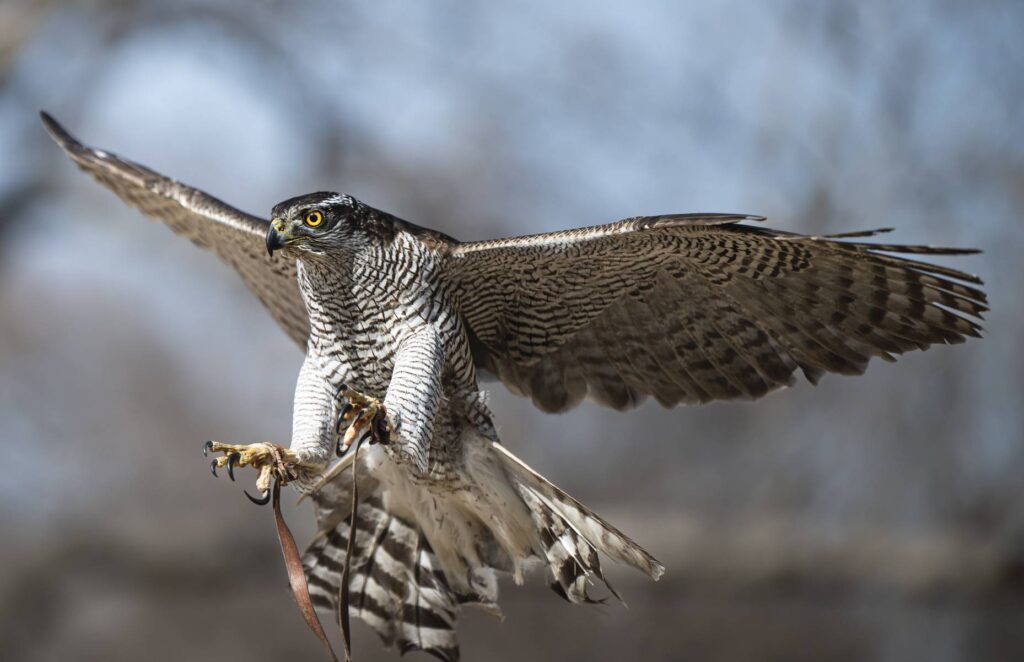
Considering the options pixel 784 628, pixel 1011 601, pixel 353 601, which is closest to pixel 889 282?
pixel 353 601

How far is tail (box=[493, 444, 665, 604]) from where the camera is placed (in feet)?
11.7

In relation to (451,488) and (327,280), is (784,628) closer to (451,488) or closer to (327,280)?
(451,488)

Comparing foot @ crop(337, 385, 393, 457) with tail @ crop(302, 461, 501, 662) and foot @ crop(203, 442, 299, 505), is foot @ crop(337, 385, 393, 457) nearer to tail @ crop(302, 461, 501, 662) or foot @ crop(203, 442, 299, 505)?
foot @ crop(203, 442, 299, 505)

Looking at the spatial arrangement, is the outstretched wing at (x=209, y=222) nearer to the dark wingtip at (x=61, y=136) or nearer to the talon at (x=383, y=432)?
the dark wingtip at (x=61, y=136)

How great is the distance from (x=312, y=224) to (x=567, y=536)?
4.44 ft

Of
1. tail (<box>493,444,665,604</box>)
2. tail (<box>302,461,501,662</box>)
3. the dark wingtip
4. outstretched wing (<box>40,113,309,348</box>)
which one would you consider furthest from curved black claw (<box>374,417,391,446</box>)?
the dark wingtip

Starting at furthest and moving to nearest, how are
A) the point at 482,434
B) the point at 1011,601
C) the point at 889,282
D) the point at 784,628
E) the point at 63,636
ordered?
the point at 1011,601
the point at 784,628
the point at 63,636
the point at 482,434
the point at 889,282

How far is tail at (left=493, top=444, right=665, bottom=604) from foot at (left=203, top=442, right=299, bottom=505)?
2.56 feet

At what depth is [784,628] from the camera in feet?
38.0

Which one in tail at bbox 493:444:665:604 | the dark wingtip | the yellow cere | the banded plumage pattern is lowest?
the banded plumage pattern

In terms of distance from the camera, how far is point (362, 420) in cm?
329

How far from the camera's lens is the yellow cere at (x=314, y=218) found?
3520mm

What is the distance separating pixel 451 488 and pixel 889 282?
1695 mm

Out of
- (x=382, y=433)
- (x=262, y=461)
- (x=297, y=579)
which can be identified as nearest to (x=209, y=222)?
(x=262, y=461)
